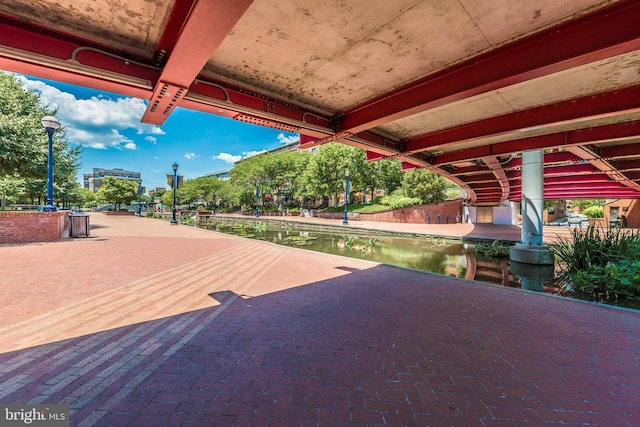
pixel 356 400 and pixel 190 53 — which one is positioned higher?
pixel 190 53

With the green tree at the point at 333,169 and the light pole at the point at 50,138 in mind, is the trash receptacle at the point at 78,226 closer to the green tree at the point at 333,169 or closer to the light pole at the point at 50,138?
the light pole at the point at 50,138

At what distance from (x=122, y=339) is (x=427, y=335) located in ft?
13.4

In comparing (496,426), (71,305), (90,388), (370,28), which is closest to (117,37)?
(370,28)

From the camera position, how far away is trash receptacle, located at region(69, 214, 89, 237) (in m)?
12.3

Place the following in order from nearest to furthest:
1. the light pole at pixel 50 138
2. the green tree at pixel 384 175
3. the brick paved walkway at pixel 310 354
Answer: the brick paved walkway at pixel 310 354 → the light pole at pixel 50 138 → the green tree at pixel 384 175

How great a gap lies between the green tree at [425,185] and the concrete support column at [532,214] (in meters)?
22.7

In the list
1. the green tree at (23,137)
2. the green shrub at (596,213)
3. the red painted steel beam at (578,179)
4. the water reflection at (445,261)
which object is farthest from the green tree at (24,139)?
Answer: the green shrub at (596,213)

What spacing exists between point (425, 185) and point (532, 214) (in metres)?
23.5

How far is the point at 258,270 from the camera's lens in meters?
7.42

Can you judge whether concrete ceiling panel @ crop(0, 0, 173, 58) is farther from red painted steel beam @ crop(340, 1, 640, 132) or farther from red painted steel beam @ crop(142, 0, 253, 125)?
red painted steel beam @ crop(340, 1, 640, 132)

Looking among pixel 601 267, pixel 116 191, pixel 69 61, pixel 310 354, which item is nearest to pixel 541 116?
pixel 601 267

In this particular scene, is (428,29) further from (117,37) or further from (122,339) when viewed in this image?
(122,339)

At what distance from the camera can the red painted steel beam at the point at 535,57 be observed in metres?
3.68

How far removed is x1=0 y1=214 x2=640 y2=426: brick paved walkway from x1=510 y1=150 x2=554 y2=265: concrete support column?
507 centimetres
